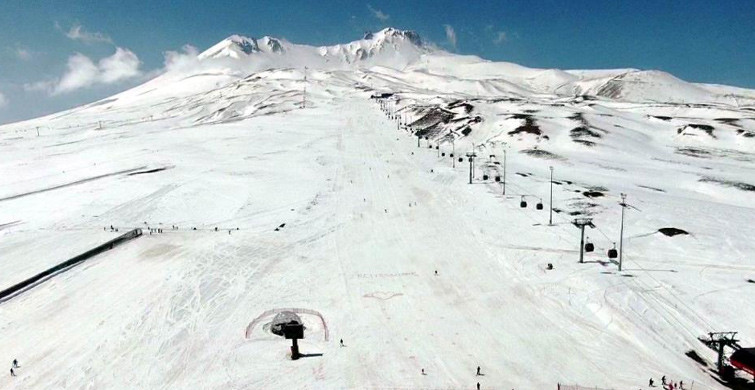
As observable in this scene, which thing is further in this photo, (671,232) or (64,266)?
(671,232)

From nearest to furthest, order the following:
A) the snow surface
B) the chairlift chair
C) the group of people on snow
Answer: the group of people on snow, the snow surface, the chairlift chair

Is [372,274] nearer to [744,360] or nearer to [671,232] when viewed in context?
[744,360]

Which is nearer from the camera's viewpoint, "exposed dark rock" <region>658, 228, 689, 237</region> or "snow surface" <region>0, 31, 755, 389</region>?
"snow surface" <region>0, 31, 755, 389</region>

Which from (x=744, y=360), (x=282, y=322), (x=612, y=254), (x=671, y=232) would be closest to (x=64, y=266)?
(x=282, y=322)

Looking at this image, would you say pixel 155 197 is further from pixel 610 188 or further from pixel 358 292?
pixel 610 188

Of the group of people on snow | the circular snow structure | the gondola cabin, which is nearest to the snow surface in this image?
the circular snow structure

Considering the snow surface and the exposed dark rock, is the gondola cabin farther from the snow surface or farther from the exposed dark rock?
the exposed dark rock

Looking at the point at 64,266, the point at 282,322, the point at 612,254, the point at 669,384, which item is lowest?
the point at 669,384

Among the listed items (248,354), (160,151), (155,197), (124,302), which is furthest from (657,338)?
(160,151)

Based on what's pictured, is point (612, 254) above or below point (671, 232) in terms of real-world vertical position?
below
